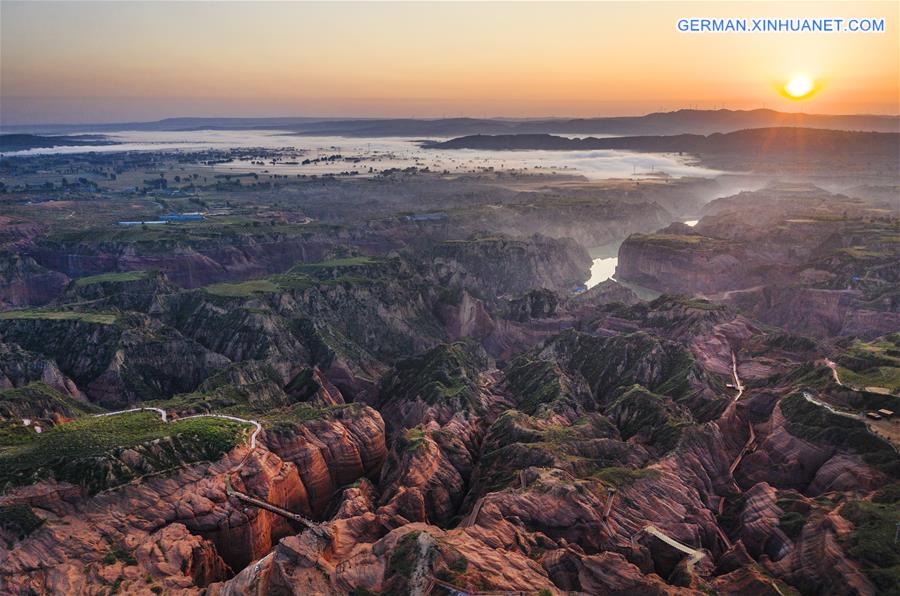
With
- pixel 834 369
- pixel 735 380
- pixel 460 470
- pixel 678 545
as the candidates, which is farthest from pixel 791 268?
pixel 678 545

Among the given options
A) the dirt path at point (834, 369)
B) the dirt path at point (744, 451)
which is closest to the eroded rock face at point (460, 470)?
the dirt path at point (744, 451)

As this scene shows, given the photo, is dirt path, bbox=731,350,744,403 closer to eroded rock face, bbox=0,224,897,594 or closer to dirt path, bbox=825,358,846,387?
eroded rock face, bbox=0,224,897,594

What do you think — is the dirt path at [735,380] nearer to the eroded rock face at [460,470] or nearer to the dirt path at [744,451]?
the eroded rock face at [460,470]

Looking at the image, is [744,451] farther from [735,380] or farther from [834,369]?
[735,380]

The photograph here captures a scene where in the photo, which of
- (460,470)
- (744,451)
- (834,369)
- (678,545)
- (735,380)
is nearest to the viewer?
(678,545)

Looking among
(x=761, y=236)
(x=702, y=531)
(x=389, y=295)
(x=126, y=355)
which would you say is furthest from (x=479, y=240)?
(x=702, y=531)

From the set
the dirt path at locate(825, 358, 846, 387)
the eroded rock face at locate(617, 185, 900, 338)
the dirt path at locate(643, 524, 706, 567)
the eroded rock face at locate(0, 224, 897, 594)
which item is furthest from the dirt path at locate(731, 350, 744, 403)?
the eroded rock face at locate(617, 185, 900, 338)

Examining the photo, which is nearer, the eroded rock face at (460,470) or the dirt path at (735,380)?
the eroded rock face at (460,470)

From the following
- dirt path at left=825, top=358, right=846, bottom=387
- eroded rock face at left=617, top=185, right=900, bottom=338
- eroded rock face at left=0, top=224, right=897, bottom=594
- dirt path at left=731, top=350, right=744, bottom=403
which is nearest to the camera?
eroded rock face at left=0, top=224, right=897, bottom=594

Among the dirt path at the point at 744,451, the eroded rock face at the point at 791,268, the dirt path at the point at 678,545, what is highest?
the eroded rock face at the point at 791,268

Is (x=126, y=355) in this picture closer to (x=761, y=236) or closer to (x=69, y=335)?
(x=69, y=335)

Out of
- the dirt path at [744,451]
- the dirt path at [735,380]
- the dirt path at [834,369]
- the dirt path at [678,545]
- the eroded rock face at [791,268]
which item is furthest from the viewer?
the eroded rock face at [791,268]
